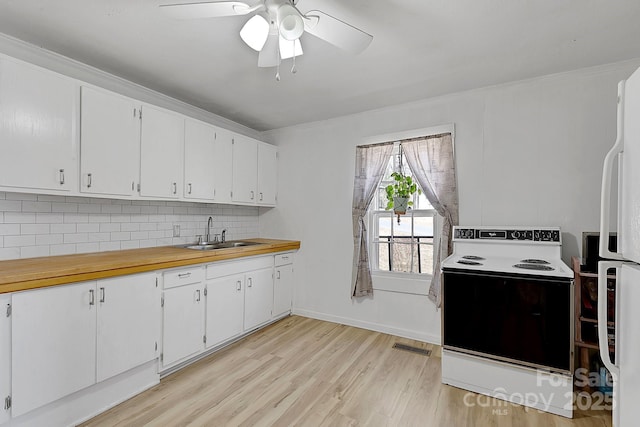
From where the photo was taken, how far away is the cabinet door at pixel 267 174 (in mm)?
3912

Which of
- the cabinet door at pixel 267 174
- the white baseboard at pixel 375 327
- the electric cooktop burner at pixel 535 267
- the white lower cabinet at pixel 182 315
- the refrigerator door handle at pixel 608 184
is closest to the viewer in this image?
the refrigerator door handle at pixel 608 184

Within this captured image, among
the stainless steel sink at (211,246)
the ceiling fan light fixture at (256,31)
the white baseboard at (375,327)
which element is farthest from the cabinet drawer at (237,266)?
the ceiling fan light fixture at (256,31)

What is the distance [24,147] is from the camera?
1960 mm

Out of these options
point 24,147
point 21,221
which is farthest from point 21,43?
point 21,221

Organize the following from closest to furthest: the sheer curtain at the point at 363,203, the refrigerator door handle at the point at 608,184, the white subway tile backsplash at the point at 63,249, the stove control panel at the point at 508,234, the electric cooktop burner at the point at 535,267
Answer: the refrigerator door handle at the point at 608,184, the electric cooktop burner at the point at 535,267, the white subway tile backsplash at the point at 63,249, the stove control panel at the point at 508,234, the sheer curtain at the point at 363,203

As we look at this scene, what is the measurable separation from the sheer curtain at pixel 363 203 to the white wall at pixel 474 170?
0.13 metres

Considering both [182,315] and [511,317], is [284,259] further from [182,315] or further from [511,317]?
[511,317]

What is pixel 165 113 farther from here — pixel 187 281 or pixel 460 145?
pixel 460 145

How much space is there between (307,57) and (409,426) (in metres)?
2.64

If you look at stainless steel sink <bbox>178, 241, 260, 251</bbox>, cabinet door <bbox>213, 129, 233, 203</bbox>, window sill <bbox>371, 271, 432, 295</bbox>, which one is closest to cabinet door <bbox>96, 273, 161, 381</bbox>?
stainless steel sink <bbox>178, 241, 260, 251</bbox>

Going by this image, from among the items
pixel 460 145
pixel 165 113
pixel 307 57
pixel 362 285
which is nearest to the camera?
pixel 307 57

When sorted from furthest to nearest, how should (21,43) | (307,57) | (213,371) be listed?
1. (213,371)
2. (307,57)
3. (21,43)

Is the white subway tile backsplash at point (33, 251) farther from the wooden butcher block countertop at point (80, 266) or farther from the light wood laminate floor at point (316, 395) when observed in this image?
the light wood laminate floor at point (316, 395)

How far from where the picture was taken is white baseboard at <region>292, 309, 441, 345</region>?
3.16 metres
